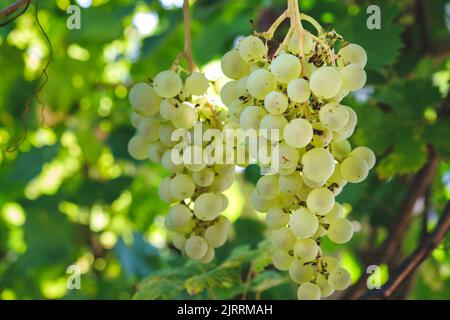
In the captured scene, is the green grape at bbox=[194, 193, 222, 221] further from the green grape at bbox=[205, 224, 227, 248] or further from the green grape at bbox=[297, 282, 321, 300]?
the green grape at bbox=[297, 282, 321, 300]

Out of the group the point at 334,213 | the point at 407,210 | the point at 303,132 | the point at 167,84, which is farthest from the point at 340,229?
the point at 407,210

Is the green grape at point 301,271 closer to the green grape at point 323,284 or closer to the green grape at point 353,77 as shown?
the green grape at point 323,284

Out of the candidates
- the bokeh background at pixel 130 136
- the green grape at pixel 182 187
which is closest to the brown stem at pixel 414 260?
the bokeh background at pixel 130 136

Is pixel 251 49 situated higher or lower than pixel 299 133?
higher

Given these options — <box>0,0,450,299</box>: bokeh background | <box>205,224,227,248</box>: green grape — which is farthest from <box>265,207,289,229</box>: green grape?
<box>0,0,450,299</box>: bokeh background

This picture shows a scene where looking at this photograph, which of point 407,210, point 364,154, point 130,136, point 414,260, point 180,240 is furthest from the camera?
point 130,136

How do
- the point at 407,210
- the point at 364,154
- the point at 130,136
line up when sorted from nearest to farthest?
1. the point at 364,154
2. the point at 407,210
3. the point at 130,136

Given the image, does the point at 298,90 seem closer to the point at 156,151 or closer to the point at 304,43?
the point at 304,43
